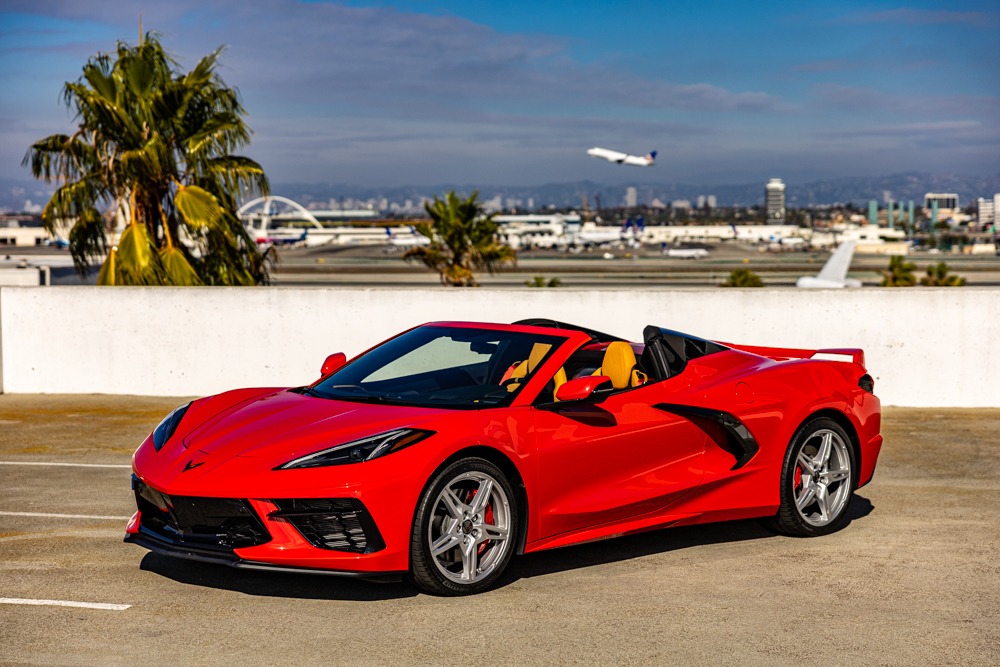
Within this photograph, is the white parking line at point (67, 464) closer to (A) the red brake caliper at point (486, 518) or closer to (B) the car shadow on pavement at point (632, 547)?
(B) the car shadow on pavement at point (632, 547)

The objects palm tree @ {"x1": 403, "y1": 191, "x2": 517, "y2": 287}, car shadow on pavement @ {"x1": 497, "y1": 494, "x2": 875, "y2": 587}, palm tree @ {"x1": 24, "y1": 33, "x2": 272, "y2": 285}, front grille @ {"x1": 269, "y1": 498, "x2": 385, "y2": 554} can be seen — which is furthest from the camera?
palm tree @ {"x1": 403, "y1": 191, "x2": 517, "y2": 287}

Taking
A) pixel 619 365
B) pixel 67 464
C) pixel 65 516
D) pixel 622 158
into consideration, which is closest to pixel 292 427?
pixel 619 365

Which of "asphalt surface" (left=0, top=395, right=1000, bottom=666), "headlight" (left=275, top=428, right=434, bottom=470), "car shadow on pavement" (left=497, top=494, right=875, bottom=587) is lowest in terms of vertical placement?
"car shadow on pavement" (left=497, top=494, right=875, bottom=587)

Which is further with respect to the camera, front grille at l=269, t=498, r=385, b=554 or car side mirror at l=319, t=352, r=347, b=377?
car side mirror at l=319, t=352, r=347, b=377

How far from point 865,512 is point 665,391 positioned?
6.97 ft

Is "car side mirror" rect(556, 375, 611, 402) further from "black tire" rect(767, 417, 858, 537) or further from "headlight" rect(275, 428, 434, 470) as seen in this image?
"black tire" rect(767, 417, 858, 537)

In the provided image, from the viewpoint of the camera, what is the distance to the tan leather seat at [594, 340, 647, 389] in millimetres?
6246

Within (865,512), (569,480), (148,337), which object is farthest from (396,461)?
(148,337)

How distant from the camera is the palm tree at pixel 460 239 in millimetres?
40875

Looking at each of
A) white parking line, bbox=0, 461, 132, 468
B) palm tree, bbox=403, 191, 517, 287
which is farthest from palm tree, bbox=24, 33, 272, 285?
palm tree, bbox=403, 191, 517, 287

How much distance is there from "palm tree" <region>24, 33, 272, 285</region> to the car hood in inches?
458

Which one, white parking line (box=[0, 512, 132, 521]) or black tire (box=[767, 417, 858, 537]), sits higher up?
black tire (box=[767, 417, 858, 537])

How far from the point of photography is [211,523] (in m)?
5.20

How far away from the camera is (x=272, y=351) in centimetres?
1449
